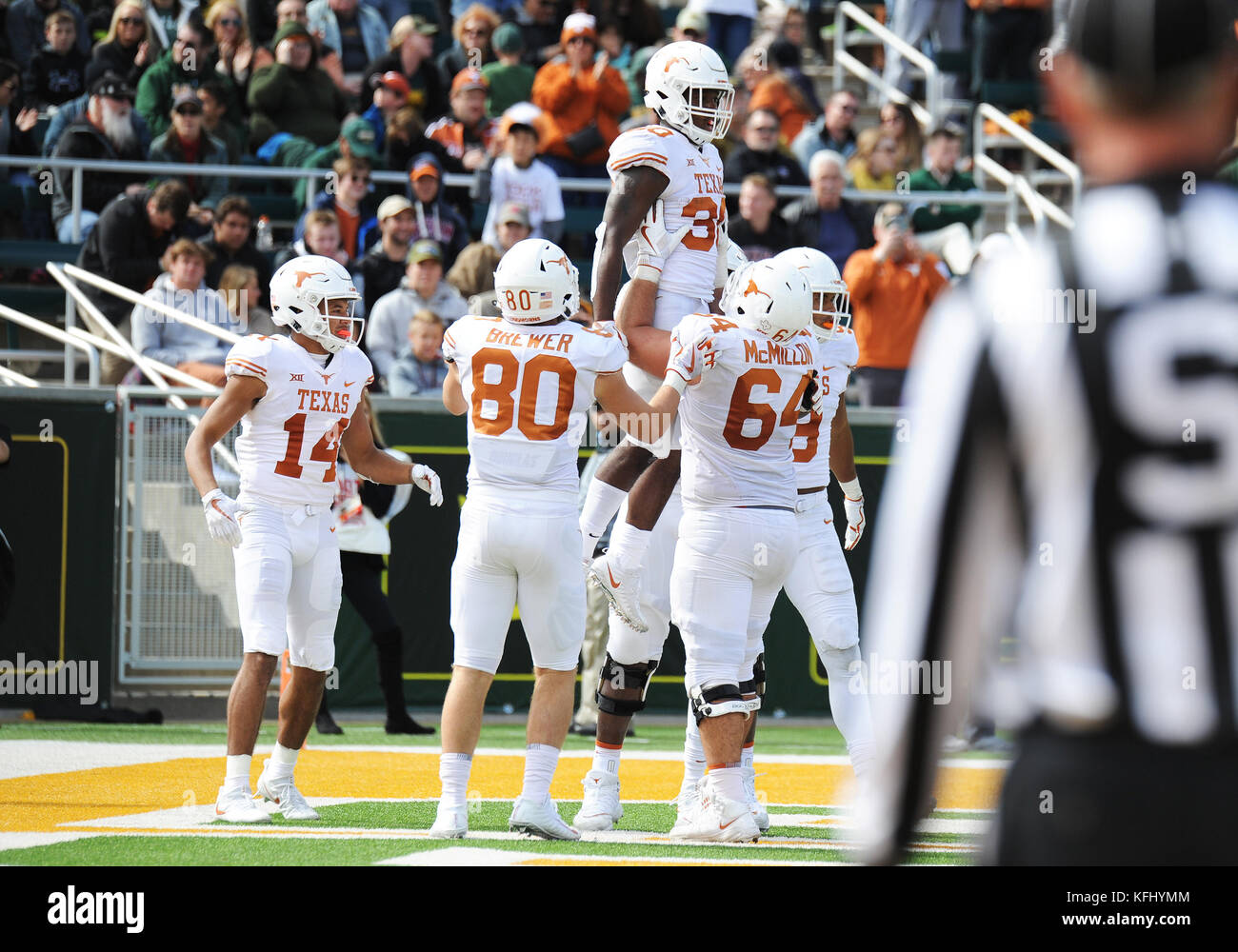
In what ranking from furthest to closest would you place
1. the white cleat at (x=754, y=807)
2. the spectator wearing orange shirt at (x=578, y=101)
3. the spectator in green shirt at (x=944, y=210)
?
the spectator wearing orange shirt at (x=578, y=101) → the spectator in green shirt at (x=944, y=210) → the white cleat at (x=754, y=807)

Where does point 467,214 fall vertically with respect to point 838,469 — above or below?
above

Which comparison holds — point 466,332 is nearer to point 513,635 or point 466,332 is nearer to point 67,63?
point 513,635

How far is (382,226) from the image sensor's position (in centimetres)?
1462

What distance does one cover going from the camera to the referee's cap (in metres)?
2.36

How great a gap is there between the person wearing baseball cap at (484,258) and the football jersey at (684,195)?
17.8 ft

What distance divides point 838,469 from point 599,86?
8550mm

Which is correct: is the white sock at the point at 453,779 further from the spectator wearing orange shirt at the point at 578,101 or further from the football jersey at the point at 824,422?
the spectator wearing orange shirt at the point at 578,101

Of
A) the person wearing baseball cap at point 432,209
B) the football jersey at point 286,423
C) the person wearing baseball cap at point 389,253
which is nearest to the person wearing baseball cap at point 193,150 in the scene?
the person wearing baseball cap at point 389,253

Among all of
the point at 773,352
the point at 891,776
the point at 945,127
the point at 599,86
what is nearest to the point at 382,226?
the point at 599,86

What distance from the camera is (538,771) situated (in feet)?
24.5

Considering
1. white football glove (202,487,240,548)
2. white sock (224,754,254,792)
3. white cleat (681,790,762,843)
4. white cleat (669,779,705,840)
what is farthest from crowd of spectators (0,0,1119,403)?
white cleat (681,790,762,843)

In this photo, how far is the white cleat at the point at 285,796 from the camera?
8109mm

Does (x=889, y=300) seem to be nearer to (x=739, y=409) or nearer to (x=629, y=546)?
(x=629, y=546)

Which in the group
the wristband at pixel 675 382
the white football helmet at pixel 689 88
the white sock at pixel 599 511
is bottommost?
the white sock at pixel 599 511
